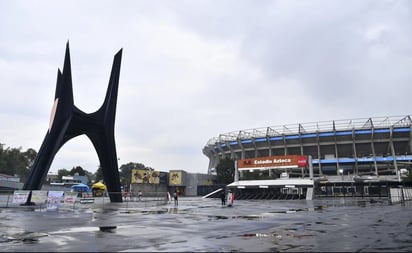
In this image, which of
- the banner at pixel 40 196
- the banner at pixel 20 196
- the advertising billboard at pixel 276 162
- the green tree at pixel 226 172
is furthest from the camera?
the green tree at pixel 226 172

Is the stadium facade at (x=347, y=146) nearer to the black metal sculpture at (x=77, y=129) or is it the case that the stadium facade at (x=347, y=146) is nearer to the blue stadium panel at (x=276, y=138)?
the blue stadium panel at (x=276, y=138)

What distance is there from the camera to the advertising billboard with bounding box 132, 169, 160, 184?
8712 centimetres

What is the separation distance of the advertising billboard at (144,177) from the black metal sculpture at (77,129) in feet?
171

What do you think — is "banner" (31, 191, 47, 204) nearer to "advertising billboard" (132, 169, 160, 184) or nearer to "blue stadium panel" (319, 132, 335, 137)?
"advertising billboard" (132, 169, 160, 184)

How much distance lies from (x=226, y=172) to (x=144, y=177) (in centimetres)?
2282

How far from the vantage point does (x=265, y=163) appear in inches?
2719

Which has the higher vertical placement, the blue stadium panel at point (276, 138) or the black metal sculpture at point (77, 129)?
the blue stadium panel at point (276, 138)

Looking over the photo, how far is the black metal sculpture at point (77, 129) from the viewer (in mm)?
30781

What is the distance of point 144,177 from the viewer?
88.5 metres

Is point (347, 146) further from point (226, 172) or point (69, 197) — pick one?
point (69, 197)

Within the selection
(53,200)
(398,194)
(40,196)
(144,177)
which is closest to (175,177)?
(144,177)

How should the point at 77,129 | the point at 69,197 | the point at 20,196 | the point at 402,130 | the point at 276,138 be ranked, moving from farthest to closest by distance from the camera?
the point at 276,138 → the point at 402,130 → the point at 77,129 → the point at 20,196 → the point at 69,197

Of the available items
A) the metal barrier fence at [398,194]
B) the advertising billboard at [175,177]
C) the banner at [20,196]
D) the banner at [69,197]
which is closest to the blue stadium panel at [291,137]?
the advertising billboard at [175,177]

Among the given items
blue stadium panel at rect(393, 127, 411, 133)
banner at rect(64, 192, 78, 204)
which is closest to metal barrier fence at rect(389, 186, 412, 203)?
banner at rect(64, 192, 78, 204)
